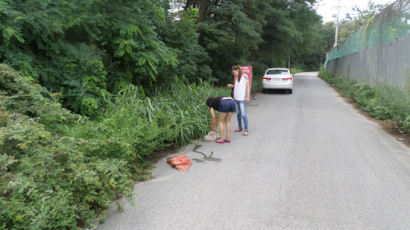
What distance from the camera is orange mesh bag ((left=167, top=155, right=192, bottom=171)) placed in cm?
504

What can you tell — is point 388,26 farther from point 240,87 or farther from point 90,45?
point 90,45

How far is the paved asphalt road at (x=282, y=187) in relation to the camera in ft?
11.0

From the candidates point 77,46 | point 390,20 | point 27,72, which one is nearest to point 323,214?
point 27,72

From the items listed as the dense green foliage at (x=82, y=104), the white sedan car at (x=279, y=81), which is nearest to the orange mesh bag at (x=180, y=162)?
the dense green foliage at (x=82, y=104)

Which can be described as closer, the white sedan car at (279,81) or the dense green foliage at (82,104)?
the dense green foliage at (82,104)

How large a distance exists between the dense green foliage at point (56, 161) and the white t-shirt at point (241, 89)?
233 cm

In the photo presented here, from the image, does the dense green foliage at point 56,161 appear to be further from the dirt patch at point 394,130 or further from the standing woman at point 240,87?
the dirt patch at point 394,130

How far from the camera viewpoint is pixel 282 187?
424cm

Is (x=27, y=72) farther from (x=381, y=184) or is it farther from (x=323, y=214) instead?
(x=381, y=184)

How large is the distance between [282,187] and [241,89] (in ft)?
11.1

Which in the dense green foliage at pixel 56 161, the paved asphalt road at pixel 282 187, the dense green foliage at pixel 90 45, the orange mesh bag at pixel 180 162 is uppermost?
the dense green foliage at pixel 90 45

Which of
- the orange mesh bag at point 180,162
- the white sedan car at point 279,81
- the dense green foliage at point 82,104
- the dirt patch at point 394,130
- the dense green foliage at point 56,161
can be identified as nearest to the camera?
the dense green foliage at point 56,161

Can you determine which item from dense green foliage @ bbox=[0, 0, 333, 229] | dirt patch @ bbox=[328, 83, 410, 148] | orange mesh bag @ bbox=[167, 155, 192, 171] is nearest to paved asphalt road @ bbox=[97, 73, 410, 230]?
orange mesh bag @ bbox=[167, 155, 192, 171]

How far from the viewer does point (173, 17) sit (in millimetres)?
10125
